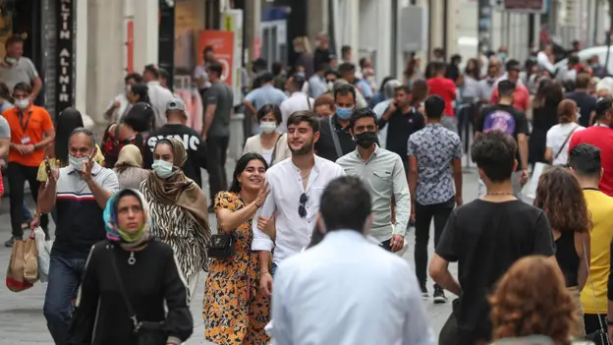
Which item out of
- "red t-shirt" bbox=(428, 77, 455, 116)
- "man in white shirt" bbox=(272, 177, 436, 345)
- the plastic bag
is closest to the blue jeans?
the plastic bag

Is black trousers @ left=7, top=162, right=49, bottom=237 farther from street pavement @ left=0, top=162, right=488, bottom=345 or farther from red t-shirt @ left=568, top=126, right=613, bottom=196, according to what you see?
red t-shirt @ left=568, top=126, right=613, bottom=196

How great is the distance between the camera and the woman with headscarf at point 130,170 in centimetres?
1055

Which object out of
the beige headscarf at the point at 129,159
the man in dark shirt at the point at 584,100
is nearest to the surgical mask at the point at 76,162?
the beige headscarf at the point at 129,159

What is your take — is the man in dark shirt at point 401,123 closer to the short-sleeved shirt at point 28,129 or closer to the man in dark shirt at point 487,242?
the short-sleeved shirt at point 28,129

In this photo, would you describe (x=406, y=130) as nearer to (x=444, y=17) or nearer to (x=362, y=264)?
(x=362, y=264)

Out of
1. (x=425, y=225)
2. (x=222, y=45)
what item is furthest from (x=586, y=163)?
(x=222, y=45)

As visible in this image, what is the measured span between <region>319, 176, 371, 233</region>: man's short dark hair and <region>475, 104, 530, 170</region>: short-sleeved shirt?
991cm

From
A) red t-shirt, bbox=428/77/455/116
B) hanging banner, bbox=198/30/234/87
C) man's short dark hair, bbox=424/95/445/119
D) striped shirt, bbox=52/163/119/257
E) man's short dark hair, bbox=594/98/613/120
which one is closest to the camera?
striped shirt, bbox=52/163/119/257

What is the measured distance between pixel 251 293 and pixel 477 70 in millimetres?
21220

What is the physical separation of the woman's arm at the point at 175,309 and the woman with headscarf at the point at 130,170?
138 inches

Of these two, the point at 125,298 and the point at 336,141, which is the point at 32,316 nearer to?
the point at 336,141

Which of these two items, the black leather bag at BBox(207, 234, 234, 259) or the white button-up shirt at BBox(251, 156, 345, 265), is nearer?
the white button-up shirt at BBox(251, 156, 345, 265)

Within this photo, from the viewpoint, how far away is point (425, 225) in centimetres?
1296

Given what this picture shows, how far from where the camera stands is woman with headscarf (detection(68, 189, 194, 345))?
22.5ft
